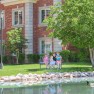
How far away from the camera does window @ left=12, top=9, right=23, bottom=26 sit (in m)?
44.1

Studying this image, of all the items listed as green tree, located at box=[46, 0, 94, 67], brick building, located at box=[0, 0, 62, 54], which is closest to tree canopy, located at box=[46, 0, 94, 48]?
green tree, located at box=[46, 0, 94, 67]

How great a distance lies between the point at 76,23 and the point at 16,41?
43.0 feet

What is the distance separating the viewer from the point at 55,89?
19.3m

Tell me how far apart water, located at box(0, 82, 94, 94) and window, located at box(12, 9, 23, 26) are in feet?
76.6

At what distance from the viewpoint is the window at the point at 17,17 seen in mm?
44094

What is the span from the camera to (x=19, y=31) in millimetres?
41031

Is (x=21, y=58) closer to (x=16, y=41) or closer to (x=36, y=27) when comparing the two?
(x=16, y=41)

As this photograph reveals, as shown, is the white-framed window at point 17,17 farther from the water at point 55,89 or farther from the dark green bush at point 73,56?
the water at point 55,89

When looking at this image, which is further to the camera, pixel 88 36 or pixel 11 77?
pixel 88 36

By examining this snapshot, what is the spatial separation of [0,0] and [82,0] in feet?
65.0

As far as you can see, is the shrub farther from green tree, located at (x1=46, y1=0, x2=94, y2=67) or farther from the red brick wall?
green tree, located at (x1=46, y1=0, x2=94, y2=67)

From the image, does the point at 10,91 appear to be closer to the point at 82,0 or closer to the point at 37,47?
the point at 82,0

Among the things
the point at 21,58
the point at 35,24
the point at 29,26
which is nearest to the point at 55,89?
the point at 21,58

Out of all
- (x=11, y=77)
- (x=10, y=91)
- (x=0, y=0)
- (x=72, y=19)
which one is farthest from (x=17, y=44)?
(x=10, y=91)
